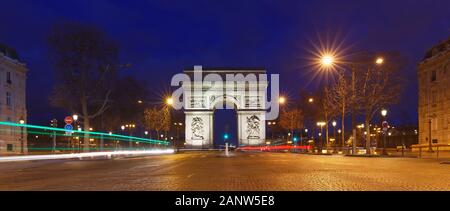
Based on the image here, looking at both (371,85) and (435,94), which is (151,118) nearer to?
(435,94)

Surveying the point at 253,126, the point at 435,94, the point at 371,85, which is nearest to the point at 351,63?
the point at 371,85

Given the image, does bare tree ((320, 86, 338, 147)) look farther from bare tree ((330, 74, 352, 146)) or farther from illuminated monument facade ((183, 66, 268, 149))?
illuminated monument facade ((183, 66, 268, 149))

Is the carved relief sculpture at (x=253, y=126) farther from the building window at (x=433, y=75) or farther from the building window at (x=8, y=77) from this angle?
the building window at (x=8, y=77)

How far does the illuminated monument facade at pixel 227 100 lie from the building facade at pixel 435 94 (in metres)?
20.5

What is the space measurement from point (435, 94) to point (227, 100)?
27.4 metres

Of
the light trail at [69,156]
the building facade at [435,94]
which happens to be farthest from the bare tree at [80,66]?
the building facade at [435,94]

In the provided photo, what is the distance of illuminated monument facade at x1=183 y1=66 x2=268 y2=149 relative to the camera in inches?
2963

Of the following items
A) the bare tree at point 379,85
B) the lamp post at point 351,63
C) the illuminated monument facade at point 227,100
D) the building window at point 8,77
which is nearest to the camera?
the lamp post at point 351,63

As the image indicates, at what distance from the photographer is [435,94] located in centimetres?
6062

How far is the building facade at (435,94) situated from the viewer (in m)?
57.0

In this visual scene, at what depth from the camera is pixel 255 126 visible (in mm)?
75562
